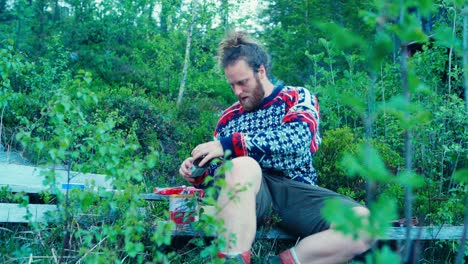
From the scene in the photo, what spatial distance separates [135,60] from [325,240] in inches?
298

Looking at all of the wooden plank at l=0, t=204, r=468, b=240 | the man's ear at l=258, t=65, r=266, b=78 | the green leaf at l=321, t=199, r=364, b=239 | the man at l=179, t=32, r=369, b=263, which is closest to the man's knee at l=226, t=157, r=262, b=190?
the man at l=179, t=32, r=369, b=263

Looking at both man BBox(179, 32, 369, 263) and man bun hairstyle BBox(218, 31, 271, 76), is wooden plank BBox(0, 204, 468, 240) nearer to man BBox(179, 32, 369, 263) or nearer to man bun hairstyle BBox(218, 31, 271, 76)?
man BBox(179, 32, 369, 263)

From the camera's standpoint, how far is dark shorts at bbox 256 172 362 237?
301 centimetres

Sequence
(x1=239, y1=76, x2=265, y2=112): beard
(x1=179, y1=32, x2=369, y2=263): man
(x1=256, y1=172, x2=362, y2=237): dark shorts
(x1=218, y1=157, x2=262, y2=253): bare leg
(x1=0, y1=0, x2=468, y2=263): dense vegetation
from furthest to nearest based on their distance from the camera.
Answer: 1. (x1=239, y1=76, x2=265, y2=112): beard
2. (x1=256, y1=172, x2=362, y2=237): dark shorts
3. (x1=179, y1=32, x2=369, y2=263): man
4. (x1=218, y1=157, x2=262, y2=253): bare leg
5. (x1=0, y1=0, x2=468, y2=263): dense vegetation

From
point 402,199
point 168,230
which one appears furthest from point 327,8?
point 168,230

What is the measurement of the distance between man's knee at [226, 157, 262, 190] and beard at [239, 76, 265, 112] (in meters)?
0.71

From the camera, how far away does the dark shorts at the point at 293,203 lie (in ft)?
9.88

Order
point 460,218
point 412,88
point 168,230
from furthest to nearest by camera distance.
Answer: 1. point 460,218
2. point 168,230
3. point 412,88

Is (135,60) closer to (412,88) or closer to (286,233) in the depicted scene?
(286,233)

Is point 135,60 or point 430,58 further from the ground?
point 430,58

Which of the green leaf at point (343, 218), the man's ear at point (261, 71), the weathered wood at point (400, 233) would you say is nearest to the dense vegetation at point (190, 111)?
the green leaf at point (343, 218)

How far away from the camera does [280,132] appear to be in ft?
10.0

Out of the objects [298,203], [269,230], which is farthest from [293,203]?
[269,230]

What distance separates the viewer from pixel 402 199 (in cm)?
390
